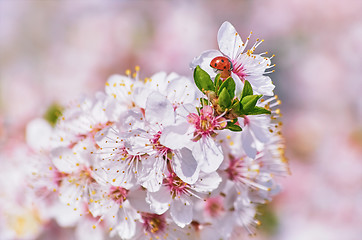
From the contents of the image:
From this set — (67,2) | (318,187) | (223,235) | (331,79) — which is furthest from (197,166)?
(67,2)

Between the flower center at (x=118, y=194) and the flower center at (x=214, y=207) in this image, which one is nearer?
the flower center at (x=118, y=194)

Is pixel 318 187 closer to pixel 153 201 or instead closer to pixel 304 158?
pixel 304 158

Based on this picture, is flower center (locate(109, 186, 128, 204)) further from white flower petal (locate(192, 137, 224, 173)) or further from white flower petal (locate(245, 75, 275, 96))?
white flower petal (locate(245, 75, 275, 96))

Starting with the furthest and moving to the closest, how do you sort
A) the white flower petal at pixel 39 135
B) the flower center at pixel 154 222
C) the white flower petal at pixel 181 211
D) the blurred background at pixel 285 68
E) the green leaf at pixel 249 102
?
the blurred background at pixel 285 68
the white flower petal at pixel 39 135
the flower center at pixel 154 222
the white flower petal at pixel 181 211
the green leaf at pixel 249 102

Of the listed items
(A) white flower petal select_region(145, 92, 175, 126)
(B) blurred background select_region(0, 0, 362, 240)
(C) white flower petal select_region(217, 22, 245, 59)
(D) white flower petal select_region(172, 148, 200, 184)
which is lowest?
(B) blurred background select_region(0, 0, 362, 240)

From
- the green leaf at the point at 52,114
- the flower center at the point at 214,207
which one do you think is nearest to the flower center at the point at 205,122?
the flower center at the point at 214,207

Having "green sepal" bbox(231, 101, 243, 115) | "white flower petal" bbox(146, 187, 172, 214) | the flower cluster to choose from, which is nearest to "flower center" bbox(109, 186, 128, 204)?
the flower cluster

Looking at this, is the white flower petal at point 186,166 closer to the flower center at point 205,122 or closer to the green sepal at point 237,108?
the flower center at point 205,122

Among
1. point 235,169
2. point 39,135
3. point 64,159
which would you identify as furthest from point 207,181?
point 39,135

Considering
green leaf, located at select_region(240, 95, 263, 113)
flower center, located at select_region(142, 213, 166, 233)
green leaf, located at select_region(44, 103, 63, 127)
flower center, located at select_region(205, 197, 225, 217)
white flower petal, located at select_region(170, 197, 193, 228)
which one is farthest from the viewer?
green leaf, located at select_region(44, 103, 63, 127)
